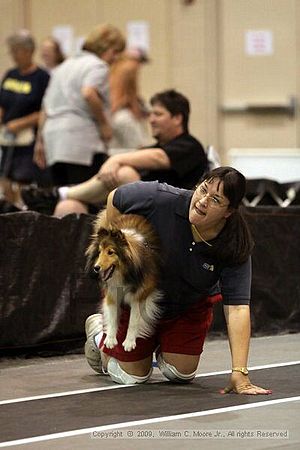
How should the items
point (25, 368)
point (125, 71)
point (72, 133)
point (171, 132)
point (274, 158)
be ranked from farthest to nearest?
point (274, 158) → point (125, 71) → point (72, 133) → point (171, 132) → point (25, 368)

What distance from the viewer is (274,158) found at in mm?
7652

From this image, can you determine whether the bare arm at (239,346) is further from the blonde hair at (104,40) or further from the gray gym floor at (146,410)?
the blonde hair at (104,40)

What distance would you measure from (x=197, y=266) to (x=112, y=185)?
1638 millimetres

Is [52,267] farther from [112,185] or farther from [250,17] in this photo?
[250,17]

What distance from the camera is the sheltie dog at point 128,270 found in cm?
333

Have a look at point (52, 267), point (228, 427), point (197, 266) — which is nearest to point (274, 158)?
point (52, 267)

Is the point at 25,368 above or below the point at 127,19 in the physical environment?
below

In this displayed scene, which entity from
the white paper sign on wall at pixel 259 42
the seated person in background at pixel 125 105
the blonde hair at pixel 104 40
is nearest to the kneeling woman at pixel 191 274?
the blonde hair at pixel 104 40

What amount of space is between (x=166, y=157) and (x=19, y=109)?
8.41ft

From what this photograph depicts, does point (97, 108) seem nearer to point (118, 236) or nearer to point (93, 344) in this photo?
point (93, 344)

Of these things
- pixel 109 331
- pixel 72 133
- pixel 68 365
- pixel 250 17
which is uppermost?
pixel 250 17

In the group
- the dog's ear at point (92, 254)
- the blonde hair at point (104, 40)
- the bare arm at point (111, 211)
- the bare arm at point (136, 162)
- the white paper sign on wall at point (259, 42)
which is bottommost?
the dog's ear at point (92, 254)

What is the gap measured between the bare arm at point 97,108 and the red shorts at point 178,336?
2.51 m

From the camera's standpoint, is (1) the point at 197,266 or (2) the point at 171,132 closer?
(1) the point at 197,266
